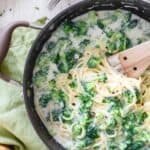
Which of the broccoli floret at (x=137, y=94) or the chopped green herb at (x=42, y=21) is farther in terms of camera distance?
the chopped green herb at (x=42, y=21)

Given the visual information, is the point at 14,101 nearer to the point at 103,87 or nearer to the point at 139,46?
the point at 103,87

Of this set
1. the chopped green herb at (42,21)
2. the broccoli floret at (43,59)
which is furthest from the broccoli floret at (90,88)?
the chopped green herb at (42,21)

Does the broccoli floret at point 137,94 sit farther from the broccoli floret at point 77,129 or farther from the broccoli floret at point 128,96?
the broccoli floret at point 77,129

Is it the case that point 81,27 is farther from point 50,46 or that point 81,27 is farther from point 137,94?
point 137,94

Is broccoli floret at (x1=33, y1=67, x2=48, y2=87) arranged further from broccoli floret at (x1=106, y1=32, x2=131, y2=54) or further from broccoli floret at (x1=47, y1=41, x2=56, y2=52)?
broccoli floret at (x1=106, y1=32, x2=131, y2=54)

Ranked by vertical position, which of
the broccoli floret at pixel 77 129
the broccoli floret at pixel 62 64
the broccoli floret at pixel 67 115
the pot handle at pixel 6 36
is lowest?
the broccoli floret at pixel 77 129

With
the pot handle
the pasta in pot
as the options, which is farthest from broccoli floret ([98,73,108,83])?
the pot handle

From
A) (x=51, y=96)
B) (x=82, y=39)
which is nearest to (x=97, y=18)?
(x=82, y=39)
